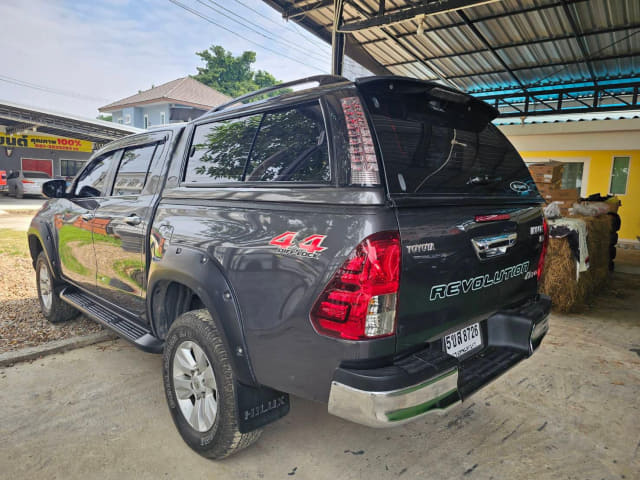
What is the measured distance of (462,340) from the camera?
2102 mm

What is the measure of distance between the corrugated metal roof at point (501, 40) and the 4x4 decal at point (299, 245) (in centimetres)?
668

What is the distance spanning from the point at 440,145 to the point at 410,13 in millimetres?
6369

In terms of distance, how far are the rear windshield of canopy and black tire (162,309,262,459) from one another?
3.89 feet

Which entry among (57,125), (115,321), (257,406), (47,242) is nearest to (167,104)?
(57,125)

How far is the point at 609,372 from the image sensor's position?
3555 mm

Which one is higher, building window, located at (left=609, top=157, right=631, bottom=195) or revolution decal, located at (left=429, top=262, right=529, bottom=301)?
building window, located at (left=609, top=157, right=631, bottom=195)

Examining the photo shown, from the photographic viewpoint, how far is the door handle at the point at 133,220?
2.81 meters

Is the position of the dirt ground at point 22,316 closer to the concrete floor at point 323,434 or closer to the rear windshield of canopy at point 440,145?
the concrete floor at point 323,434

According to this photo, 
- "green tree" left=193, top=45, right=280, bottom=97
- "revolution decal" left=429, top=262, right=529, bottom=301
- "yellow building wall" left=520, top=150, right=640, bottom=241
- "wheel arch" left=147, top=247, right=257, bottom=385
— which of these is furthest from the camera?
"green tree" left=193, top=45, right=280, bottom=97

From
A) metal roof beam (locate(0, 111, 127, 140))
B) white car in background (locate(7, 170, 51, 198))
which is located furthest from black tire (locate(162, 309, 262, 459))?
metal roof beam (locate(0, 111, 127, 140))

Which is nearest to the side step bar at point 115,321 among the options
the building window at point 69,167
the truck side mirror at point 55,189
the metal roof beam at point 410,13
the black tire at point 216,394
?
the black tire at point 216,394

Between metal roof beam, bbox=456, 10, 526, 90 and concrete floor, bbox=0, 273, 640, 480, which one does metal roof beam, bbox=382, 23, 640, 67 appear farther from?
concrete floor, bbox=0, 273, 640, 480

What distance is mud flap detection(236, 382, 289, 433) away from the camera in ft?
6.63

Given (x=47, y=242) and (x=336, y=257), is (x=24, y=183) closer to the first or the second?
(x=47, y=242)
